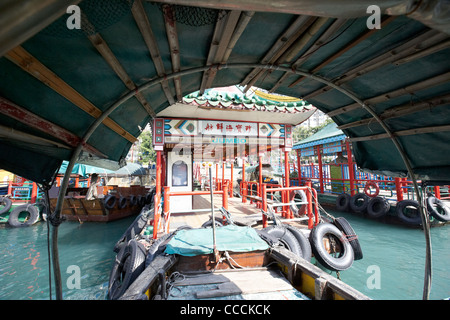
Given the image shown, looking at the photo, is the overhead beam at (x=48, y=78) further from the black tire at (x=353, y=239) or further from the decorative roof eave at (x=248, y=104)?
the black tire at (x=353, y=239)

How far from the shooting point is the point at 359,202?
10891 millimetres

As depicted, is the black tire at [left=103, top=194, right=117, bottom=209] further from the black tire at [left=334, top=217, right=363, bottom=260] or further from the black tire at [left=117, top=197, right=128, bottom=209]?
the black tire at [left=334, top=217, right=363, bottom=260]

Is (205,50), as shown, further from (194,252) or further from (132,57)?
(194,252)

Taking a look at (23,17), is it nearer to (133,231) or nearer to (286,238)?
(286,238)

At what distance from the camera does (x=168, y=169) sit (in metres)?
8.63

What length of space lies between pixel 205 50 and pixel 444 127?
2788mm

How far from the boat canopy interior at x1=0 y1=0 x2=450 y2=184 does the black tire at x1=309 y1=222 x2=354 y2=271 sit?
8.49ft

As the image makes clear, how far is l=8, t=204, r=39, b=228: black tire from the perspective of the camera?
10.1 metres

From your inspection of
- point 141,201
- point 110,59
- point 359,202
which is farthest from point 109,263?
point 359,202

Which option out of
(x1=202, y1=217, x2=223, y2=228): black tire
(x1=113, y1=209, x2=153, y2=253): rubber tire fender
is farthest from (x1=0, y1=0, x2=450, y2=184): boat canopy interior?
(x1=113, y1=209, x2=153, y2=253): rubber tire fender

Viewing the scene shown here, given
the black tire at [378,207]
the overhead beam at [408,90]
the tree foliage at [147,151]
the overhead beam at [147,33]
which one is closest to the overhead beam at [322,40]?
the overhead beam at [408,90]

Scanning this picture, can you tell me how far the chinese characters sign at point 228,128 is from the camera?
7218 millimetres
